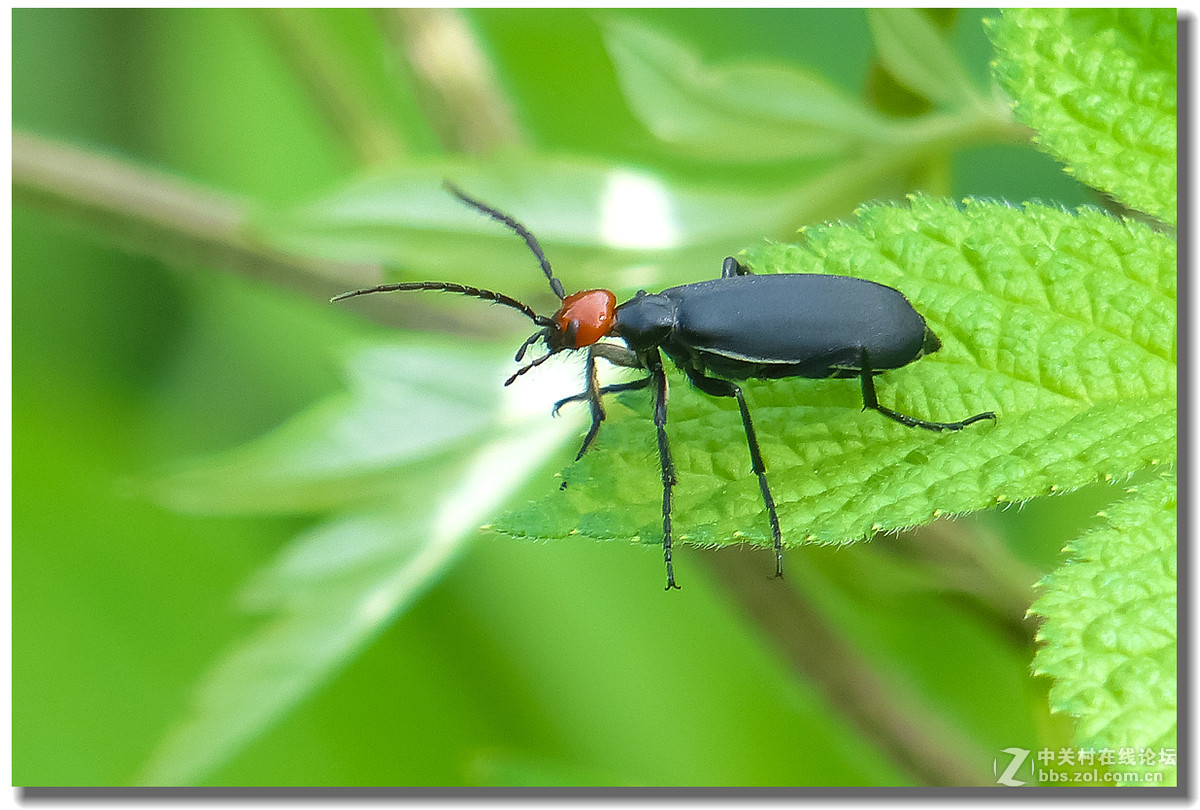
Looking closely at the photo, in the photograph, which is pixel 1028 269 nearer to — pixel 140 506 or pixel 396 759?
pixel 396 759

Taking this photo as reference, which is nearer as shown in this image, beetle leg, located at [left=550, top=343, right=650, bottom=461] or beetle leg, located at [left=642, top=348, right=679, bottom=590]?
beetle leg, located at [left=642, top=348, right=679, bottom=590]

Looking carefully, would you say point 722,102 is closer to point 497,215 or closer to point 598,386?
point 497,215

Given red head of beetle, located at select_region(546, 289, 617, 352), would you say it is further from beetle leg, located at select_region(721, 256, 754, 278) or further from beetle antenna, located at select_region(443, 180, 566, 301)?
beetle leg, located at select_region(721, 256, 754, 278)

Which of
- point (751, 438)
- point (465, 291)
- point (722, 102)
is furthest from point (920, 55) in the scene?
point (465, 291)

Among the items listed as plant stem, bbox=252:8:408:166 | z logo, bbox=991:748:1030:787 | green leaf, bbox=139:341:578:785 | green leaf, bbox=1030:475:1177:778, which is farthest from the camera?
plant stem, bbox=252:8:408:166

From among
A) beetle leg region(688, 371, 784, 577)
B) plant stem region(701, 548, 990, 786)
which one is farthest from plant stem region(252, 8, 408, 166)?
plant stem region(701, 548, 990, 786)

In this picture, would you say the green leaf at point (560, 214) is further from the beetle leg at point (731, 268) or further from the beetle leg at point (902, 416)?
the beetle leg at point (902, 416)
